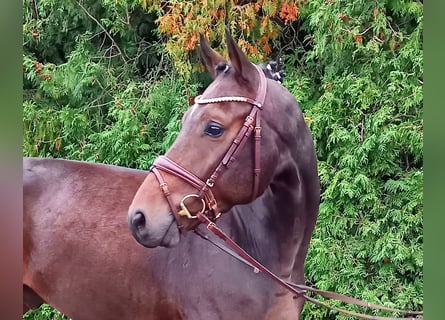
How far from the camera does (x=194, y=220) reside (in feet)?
6.36

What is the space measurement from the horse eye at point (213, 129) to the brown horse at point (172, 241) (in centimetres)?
3

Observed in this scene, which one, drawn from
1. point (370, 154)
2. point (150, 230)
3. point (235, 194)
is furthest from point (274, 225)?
point (370, 154)

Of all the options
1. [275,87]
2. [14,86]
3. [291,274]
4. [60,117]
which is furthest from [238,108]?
[60,117]

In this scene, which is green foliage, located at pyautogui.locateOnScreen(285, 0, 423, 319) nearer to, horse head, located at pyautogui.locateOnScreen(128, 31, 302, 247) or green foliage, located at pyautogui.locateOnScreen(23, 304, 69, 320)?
green foliage, located at pyautogui.locateOnScreen(23, 304, 69, 320)

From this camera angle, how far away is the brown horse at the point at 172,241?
205cm

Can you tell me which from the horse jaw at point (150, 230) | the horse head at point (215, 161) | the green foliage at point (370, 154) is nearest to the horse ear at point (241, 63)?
the horse head at point (215, 161)

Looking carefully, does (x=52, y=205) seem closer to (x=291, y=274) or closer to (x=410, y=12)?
(x=291, y=274)

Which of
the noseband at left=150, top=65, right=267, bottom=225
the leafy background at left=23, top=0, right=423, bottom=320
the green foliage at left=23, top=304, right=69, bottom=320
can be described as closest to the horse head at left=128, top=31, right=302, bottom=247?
the noseband at left=150, top=65, right=267, bottom=225

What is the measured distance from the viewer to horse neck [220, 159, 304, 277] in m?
2.17

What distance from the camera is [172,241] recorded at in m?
1.90

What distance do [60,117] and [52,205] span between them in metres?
2.35

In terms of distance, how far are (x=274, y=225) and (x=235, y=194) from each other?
1.14 ft

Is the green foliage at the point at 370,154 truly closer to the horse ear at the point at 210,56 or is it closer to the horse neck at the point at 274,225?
the horse neck at the point at 274,225

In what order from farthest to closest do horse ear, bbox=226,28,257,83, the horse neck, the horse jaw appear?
the horse neck → horse ear, bbox=226,28,257,83 → the horse jaw
